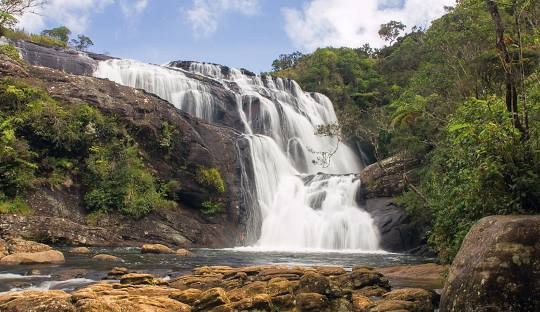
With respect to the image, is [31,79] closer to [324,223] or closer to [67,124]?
[67,124]

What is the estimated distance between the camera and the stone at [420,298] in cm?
916

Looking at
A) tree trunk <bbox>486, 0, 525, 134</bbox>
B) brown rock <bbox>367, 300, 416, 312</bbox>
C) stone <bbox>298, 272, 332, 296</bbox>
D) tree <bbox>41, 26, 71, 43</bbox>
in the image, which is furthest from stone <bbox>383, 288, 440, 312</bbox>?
tree <bbox>41, 26, 71, 43</bbox>

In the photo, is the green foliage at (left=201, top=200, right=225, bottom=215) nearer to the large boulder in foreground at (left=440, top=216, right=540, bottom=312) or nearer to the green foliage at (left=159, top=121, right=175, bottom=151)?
the green foliage at (left=159, top=121, right=175, bottom=151)

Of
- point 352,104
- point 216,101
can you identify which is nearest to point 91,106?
point 216,101

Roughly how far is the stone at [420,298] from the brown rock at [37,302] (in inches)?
238

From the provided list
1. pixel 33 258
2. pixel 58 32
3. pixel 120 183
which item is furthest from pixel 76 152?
pixel 58 32

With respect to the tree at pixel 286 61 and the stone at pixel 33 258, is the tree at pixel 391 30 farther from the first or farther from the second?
the stone at pixel 33 258

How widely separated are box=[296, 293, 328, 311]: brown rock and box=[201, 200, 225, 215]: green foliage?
18228 mm

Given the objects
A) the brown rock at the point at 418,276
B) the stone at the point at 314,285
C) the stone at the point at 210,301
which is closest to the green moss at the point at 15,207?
the stone at the point at 210,301

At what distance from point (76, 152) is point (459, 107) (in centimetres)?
1968

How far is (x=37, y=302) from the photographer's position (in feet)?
26.3

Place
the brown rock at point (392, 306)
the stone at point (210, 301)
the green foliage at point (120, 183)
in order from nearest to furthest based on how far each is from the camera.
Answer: the brown rock at point (392, 306) → the stone at point (210, 301) → the green foliage at point (120, 183)

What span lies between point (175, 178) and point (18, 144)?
26.8 ft

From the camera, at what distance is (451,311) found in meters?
7.24
